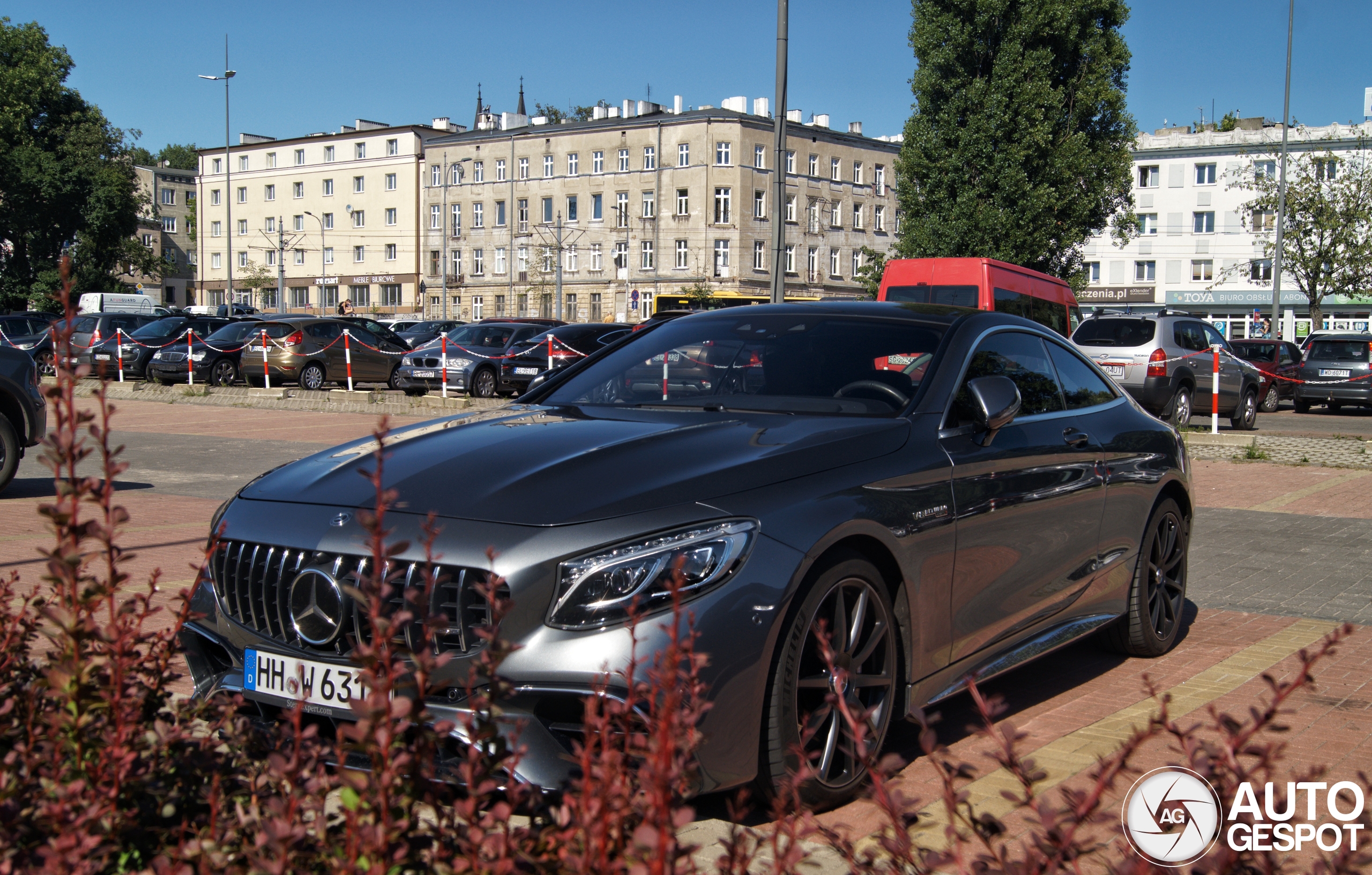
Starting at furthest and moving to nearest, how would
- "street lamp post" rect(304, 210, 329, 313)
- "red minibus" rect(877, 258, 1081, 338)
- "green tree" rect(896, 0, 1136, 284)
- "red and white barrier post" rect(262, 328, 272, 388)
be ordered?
"street lamp post" rect(304, 210, 329, 313), "green tree" rect(896, 0, 1136, 284), "red and white barrier post" rect(262, 328, 272, 388), "red minibus" rect(877, 258, 1081, 338)

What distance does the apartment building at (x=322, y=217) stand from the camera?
92.9 meters

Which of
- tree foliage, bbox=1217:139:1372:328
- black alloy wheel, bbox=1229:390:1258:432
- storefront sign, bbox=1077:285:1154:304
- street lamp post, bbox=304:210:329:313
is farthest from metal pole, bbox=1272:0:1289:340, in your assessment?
street lamp post, bbox=304:210:329:313

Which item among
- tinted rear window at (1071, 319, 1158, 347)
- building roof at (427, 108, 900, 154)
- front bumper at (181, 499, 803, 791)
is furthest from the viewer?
building roof at (427, 108, 900, 154)

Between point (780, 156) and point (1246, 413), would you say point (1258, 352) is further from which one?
point (780, 156)

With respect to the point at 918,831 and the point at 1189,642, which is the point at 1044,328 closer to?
the point at 1189,642

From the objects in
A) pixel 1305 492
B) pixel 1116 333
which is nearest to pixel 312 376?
pixel 1116 333

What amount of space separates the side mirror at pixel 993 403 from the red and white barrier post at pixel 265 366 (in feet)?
80.8

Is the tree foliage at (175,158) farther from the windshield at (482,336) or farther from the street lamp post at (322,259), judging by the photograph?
the windshield at (482,336)

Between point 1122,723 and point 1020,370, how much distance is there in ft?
4.74

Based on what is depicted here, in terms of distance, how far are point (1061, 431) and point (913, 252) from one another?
114 ft

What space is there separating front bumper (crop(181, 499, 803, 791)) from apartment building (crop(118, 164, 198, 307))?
11391 centimetres

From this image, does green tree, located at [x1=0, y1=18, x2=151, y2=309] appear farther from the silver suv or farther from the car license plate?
the car license plate

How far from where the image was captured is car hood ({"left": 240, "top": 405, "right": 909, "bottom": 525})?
3.38 meters

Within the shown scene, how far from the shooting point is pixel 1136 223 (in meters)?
41.1
